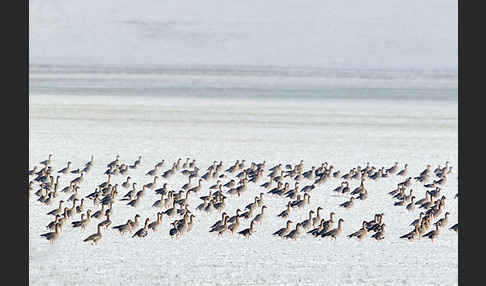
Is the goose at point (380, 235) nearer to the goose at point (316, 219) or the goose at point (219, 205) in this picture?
the goose at point (316, 219)

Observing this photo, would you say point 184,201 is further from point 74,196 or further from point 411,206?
point 411,206

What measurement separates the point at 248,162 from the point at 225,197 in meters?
4.56

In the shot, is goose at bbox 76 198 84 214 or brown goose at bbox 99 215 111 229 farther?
goose at bbox 76 198 84 214

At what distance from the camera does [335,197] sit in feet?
48.6

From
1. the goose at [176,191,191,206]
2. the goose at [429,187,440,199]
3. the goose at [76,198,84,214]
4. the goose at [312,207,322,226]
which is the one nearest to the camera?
the goose at [312,207,322,226]

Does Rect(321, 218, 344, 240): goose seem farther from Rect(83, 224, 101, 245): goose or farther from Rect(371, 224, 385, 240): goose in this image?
Rect(83, 224, 101, 245): goose

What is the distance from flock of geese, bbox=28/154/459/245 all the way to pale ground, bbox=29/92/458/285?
123 mm

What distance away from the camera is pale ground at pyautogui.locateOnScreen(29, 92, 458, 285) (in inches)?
416

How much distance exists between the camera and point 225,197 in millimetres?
14250

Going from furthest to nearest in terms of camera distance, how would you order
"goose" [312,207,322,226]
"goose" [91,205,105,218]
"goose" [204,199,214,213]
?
"goose" [204,199,214,213], "goose" [91,205,105,218], "goose" [312,207,322,226]

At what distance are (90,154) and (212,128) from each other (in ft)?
20.6

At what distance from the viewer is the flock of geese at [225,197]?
478 inches

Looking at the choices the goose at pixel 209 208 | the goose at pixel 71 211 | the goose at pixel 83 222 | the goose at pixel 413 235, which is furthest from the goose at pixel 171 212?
the goose at pixel 413 235

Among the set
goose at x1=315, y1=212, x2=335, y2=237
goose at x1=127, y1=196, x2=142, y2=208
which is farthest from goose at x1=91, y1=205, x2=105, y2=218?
goose at x1=315, y1=212, x2=335, y2=237
